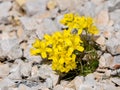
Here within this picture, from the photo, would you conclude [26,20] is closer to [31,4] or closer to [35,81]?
[31,4]

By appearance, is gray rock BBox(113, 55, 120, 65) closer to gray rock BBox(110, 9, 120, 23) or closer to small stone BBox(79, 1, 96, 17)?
gray rock BBox(110, 9, 120, 23)

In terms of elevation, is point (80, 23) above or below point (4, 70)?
above

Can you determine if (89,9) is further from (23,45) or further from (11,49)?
(11,49)

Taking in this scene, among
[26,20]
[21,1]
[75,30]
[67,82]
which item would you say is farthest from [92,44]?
[21,1]

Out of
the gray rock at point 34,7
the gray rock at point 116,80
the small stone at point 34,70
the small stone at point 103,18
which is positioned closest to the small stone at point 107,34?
the small stone at point 103,18

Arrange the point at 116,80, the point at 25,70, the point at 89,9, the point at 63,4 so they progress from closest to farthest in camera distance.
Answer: the point at 116,80 → the point at 25,70 → the point at 89,9 → the point at 63,4

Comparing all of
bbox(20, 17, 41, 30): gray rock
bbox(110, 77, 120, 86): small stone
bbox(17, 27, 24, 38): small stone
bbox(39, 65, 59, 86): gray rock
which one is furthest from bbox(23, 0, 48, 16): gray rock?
bbox(110, 77, 120, 86): small stone

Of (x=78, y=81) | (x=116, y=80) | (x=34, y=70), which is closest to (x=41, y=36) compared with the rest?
(x=34, y=70)
